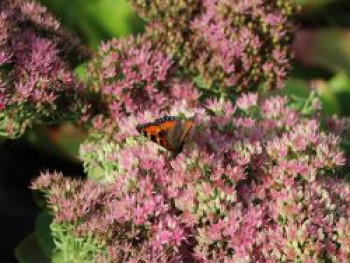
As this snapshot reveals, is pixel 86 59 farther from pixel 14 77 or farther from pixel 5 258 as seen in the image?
pixel 5 258

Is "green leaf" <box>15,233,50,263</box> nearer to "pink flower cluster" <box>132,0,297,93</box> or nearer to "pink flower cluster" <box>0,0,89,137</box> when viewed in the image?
"pink flower cluster" <box>0,0,89,137</box>

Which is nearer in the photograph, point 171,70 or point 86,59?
point 171,70

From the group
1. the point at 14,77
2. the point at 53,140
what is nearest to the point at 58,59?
the point at 14,77

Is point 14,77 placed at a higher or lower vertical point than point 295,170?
higher

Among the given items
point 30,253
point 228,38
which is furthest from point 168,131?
point 30,253

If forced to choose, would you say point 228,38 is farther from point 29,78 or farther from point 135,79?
point 29,78
